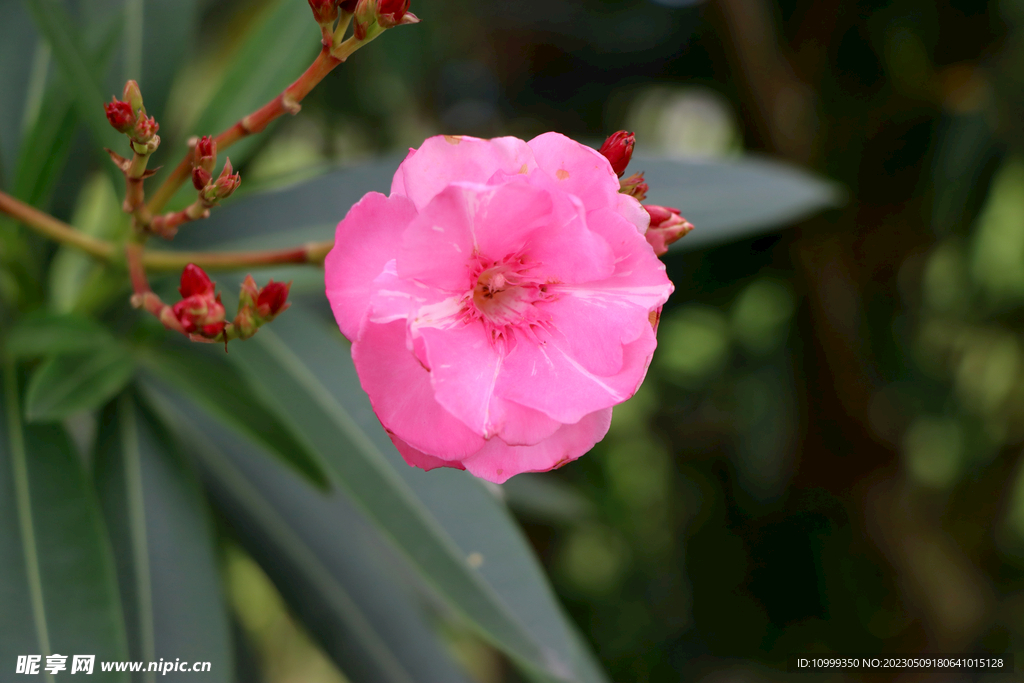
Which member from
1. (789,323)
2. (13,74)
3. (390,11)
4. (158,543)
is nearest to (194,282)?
(390,11)

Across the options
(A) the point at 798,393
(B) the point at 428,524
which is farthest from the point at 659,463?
(B) the point at 428,524

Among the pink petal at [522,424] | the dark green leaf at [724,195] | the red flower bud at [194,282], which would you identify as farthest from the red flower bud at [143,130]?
the dark green leaf at [724,195]

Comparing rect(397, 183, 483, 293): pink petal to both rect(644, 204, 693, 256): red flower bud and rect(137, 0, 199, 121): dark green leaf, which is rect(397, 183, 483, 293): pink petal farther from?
rect(137, 0, 199, 121): dark green leaf

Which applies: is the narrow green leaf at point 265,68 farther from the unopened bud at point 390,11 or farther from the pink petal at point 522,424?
the pink petal at point 522,424

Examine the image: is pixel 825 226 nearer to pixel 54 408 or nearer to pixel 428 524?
pixel 428 524

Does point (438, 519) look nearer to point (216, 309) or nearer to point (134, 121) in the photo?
point (216, 309)
